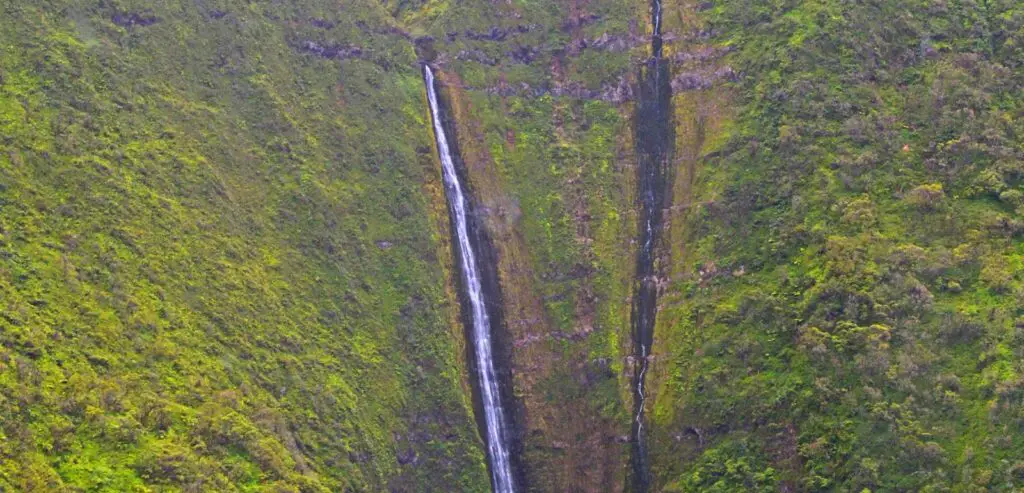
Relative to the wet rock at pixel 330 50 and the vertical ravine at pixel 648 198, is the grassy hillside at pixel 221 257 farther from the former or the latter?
the vertical ravine at pixel 648 198

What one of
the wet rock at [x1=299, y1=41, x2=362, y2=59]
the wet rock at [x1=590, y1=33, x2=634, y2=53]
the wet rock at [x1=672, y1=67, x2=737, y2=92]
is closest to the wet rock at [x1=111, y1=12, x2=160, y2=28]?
the wet rock at [x1=299, y1=41, x2=362, y2=59]

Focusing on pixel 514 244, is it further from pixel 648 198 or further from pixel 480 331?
pixel 648 198

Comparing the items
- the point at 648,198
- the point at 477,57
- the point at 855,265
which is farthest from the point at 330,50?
the point at 855,265

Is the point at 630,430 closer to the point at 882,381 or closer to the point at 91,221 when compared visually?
the point at 882,381

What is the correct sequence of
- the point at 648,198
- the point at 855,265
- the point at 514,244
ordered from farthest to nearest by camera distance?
the point at 648,198 → the point at 514,244 → the point at 855,265

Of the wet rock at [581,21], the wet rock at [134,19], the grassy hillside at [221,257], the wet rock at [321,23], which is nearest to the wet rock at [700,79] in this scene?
the wet rock at [581,21]

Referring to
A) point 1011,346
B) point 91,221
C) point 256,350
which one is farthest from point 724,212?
point 91,221
